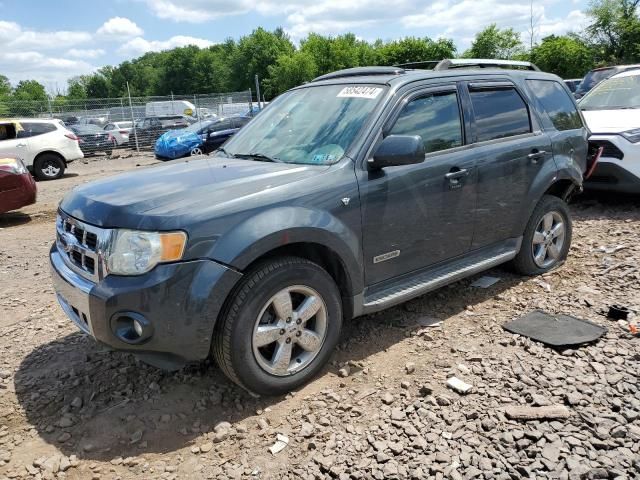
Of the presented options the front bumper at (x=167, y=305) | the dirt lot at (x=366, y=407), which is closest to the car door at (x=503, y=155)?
the dirt lot at (x=366, y=407)

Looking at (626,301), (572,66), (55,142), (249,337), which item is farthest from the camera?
(572,66)

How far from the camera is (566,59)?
137 feet

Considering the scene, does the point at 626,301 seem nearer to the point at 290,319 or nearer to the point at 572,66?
the point at 290,319

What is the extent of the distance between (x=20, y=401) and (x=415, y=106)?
326cm

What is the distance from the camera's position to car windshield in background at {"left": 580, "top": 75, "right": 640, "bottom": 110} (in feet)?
25.6

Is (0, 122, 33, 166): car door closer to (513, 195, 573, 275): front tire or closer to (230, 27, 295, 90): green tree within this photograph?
(513, 195, 573, 275): front tire

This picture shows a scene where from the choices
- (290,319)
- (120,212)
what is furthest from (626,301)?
(120,212)

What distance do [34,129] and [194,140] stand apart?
4656 mm

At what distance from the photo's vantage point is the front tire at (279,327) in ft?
9.55

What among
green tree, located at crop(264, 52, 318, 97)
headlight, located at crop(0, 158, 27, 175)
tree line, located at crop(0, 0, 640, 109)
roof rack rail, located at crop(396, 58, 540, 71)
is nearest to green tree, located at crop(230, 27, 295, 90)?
tree line, located at crop(0, 0, 640, 109)

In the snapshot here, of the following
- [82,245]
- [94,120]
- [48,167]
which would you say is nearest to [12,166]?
[82,245]

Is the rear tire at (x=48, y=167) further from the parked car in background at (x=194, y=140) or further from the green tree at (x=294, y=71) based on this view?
the green tree at (x=294, y=71)

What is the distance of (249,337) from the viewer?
2943mm

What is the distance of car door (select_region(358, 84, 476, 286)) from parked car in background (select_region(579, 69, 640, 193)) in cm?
378
